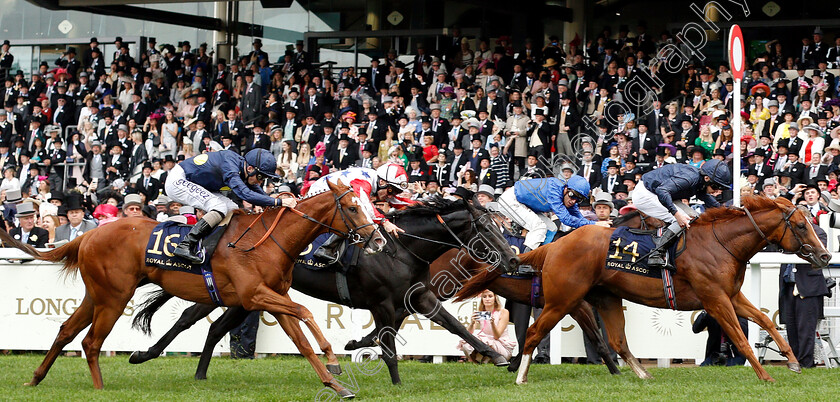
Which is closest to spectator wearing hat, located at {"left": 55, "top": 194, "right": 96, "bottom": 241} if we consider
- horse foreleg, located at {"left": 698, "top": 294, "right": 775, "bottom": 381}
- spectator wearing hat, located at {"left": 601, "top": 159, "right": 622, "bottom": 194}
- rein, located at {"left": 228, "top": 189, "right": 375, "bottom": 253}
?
rein, located at {"left": 228, "top": 189, "right": 375, "bottom": 253}

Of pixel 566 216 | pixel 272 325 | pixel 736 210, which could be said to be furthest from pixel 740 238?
pixel 272 325

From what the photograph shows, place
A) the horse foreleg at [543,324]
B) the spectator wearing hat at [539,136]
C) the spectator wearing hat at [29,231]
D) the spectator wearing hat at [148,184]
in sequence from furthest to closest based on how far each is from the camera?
the spectator wearing hat at [148,184]
the spectator wearing hat at [539,136]
the spectator wearing hat at [29,231]
the horse foreleg at [543,324]

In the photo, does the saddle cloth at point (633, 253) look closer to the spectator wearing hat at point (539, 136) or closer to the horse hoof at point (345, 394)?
the horse hoof at point (345, 394)

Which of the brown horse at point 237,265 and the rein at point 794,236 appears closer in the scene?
the brown horse at point 237,265

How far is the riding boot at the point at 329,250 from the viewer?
8570mm

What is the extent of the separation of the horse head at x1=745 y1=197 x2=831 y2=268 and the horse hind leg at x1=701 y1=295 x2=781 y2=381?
0.65 meters

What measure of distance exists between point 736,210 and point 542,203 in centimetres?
210

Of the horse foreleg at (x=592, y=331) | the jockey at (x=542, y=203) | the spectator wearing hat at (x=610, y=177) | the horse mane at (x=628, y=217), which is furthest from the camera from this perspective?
the spectator wearing hat at (x=610, y=177)

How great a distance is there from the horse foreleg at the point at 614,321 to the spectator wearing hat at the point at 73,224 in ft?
22.4

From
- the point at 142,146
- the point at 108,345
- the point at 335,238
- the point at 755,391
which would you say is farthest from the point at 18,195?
the point at 755,391

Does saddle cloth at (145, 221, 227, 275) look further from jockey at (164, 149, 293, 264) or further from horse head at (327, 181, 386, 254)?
horse head at (327, 181, 386, 254)

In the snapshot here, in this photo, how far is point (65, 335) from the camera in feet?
27.6

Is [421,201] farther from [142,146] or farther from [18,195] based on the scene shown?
[142,146]

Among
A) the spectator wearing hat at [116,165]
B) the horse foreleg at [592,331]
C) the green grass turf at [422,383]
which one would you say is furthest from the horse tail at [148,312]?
the spectator wearing hat at [116,165]
